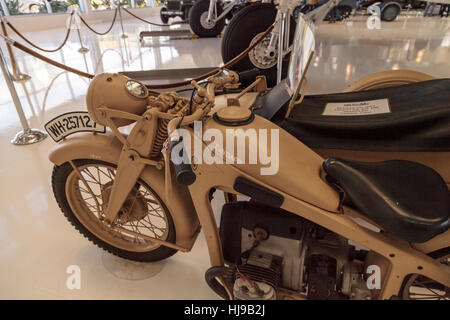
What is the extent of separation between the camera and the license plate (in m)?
1.28

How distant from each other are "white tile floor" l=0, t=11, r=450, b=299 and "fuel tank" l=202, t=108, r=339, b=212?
73 centimetres

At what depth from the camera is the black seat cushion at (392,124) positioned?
44.3 inches

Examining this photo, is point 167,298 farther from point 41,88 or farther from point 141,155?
point 41,88

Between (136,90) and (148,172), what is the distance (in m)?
0.33

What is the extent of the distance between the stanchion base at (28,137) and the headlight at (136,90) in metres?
2.02

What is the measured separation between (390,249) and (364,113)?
1.90 ft

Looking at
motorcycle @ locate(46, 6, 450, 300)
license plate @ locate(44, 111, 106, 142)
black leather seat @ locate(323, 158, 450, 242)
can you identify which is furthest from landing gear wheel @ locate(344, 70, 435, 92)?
license plate @ locate(44, 111, 106, 142)

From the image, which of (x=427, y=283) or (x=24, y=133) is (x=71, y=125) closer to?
(x=427, y=283)

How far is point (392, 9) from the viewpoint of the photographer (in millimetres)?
9508

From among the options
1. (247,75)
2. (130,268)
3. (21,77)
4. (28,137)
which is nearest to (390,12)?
(21,77)

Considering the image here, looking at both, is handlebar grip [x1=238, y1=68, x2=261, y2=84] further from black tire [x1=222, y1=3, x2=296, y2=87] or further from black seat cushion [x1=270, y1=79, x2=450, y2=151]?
black tire [x1=222, y1=3, x2=296, y2=87]

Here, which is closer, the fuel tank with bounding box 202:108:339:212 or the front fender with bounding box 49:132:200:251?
the fuel tank with bounding box 202:108:339:212

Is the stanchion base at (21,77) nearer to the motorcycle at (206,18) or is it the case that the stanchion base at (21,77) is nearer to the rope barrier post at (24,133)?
the rope barrier post at (24,133)

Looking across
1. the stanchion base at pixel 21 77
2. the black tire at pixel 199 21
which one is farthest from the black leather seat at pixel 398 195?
the black tire at pixel 199 21
